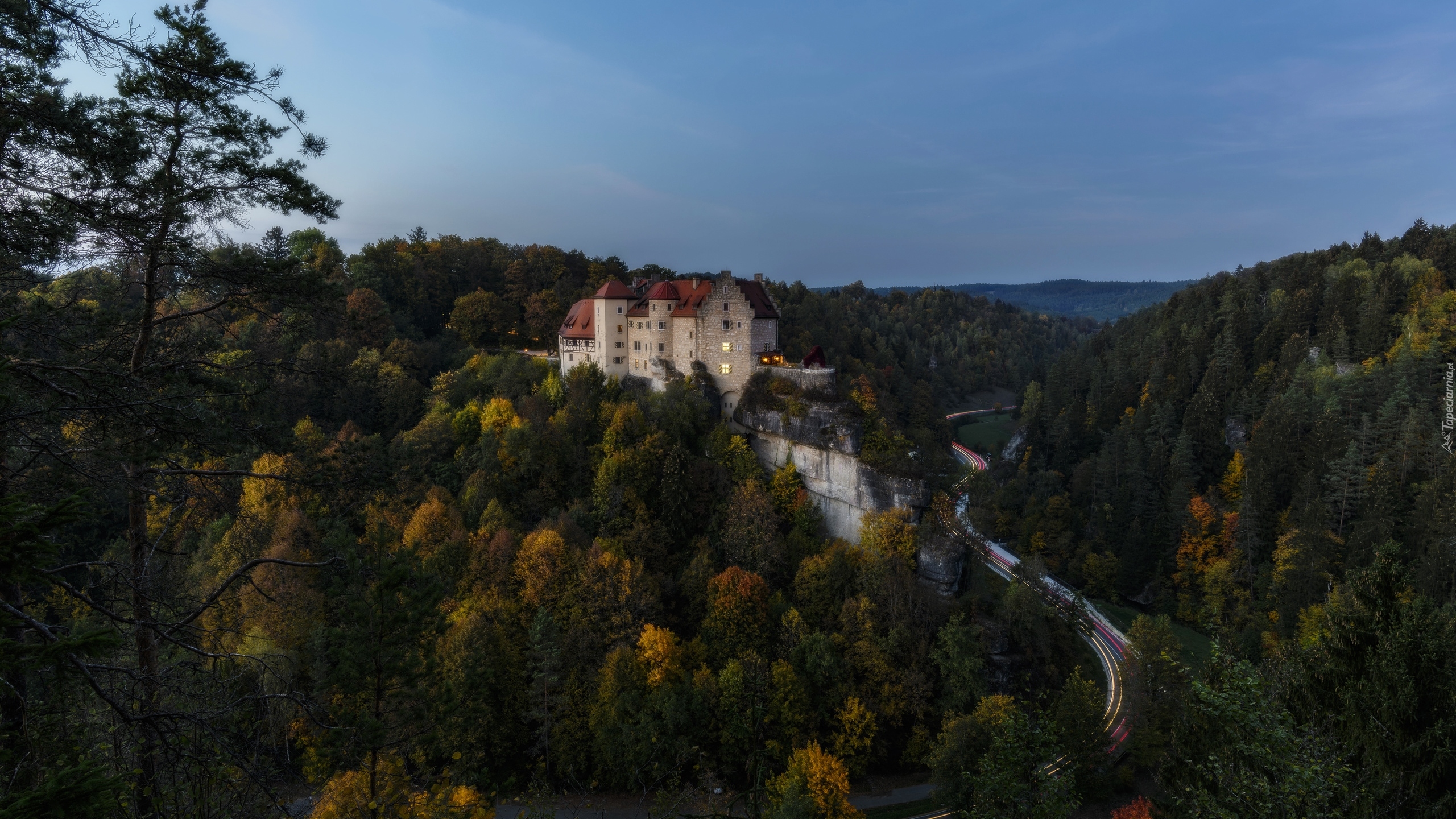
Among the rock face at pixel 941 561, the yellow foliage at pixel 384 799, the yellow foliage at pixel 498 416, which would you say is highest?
the yellow foliage at pixel 498 416

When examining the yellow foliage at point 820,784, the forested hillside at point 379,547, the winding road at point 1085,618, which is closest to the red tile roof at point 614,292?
the forested hillside at point 379,547

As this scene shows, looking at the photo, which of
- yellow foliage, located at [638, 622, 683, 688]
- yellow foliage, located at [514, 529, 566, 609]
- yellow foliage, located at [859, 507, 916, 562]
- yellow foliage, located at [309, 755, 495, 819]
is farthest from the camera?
yellow foliage, located at [859, 507, 916, 562]

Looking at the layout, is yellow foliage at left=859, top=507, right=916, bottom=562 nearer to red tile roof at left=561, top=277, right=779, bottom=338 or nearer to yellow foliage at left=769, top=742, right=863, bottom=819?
yellow foliage at left=769, top=742, right=863, bottom=819

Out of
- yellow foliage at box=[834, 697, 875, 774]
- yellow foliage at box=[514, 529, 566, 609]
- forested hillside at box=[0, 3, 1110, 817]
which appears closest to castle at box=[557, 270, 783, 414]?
forested hillside at box=[0, 3, 1110, 817]

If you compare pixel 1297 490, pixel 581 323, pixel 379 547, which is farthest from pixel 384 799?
pixel 1297 490

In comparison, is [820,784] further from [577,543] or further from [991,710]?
[577,543]

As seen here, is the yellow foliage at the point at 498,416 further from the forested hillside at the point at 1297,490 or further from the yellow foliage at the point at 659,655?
the forested hillside at the point at 1297,490

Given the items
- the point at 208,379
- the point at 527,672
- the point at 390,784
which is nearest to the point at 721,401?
the point at 527,672
